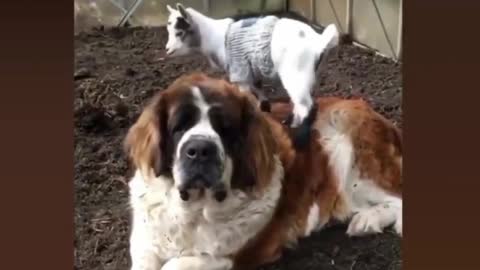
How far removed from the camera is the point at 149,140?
1.06 meters

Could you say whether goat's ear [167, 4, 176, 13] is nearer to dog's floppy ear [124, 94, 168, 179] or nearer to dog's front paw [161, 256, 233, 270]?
dog's floppy ear [124, 94, 168, 179]

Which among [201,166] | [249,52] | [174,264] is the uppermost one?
[249,52]

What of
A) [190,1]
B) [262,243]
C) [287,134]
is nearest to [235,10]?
[190,1]

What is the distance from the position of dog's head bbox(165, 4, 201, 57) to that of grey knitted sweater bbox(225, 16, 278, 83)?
38mm

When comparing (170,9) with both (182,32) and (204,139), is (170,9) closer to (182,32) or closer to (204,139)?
(182,32)

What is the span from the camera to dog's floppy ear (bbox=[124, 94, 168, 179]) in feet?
3.45

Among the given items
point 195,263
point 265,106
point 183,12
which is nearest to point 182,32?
point 183,12

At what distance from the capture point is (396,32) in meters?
1.15

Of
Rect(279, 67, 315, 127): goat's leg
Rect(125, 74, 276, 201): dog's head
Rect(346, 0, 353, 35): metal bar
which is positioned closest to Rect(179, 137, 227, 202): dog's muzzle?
Rect(125, 74, 276, 201): dog's head

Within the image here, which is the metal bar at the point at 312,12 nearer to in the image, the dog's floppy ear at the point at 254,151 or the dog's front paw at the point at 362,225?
the dog's floppy ear at the point at 254,151

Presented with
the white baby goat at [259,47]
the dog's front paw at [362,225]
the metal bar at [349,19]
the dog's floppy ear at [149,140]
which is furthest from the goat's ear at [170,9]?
the dog's front paw at [362,225]

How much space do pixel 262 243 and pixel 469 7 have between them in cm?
38

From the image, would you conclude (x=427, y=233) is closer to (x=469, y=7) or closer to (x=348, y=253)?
(x=348, y=253)

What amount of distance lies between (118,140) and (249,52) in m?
0.18
